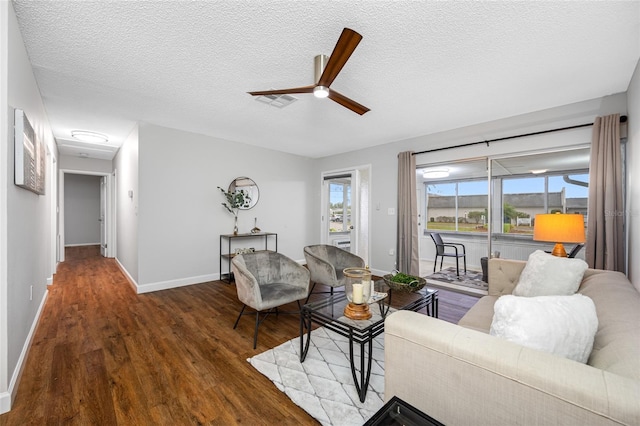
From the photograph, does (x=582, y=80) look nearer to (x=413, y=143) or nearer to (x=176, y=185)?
(x=413, y=143)

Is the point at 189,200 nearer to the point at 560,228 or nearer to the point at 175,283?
the point at 175,283

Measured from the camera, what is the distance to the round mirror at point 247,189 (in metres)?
4.91

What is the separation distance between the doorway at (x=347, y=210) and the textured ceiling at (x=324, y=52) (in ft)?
6.57

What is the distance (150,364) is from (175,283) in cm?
226

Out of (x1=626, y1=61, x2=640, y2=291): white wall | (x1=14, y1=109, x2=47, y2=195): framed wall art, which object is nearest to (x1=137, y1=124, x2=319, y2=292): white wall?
(x1=14, y1=109, x2=47, y2=195): framed wall art

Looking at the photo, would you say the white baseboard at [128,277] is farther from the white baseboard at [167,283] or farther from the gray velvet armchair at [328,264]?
the gray velvet armchair at [328,264]

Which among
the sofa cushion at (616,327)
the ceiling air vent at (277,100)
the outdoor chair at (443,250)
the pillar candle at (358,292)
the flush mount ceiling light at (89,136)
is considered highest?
the ceiling air vent at (277,100)

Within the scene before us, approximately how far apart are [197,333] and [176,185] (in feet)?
8.13

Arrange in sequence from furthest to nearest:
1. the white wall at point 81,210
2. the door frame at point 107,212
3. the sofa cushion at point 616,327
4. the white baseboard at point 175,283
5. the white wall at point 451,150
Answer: the white wall at point 81,210 < the door frame at point 107,212 < the white baseboard at point 175,283 < the white wall at point 451,150 < the sofa cushion at point 616,327

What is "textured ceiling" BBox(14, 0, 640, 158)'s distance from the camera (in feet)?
5.70

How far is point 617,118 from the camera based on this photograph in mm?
2785

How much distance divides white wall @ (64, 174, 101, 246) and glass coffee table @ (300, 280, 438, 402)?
9.60 metres

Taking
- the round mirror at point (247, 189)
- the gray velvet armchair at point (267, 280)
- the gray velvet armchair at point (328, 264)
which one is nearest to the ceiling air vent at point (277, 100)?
the gray velvet armchair at point (267, 280)

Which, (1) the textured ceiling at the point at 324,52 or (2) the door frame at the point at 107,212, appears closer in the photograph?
(1) the textured ceiling at the point at 324,52
